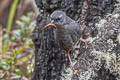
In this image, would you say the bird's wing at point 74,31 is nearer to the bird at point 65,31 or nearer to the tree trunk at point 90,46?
the bird at point 65,31

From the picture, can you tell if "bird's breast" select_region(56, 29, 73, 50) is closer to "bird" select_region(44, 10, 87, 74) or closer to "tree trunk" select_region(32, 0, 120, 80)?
"bird" select_region(44, 10, 87, 74)

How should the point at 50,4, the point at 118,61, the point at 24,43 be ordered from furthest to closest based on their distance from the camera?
the point at 24,43 < the point at 50,4 < the point at 118,61

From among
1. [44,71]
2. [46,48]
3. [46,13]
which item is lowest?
[44,71]

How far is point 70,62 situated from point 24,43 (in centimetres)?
133

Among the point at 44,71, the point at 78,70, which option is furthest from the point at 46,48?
the point at 78,70

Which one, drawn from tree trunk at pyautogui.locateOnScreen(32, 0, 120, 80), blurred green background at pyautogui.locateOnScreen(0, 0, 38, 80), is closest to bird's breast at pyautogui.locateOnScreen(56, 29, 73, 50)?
tree trunk at pyautogui.locateOnScreen(32, 0, 120, 80)

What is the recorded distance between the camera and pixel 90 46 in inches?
90.0

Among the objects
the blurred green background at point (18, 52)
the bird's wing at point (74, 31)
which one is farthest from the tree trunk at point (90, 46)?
the blurred green background at point (18, 52)

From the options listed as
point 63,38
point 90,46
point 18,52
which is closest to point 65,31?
point 63,38

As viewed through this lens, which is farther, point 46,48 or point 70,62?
point 46,48

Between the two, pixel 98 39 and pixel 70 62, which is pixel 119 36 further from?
pixel 70 62

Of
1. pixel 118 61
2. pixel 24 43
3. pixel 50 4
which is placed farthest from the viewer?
pixel 24 43

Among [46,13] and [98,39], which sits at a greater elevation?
[46,13]

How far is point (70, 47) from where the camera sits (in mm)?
2203
